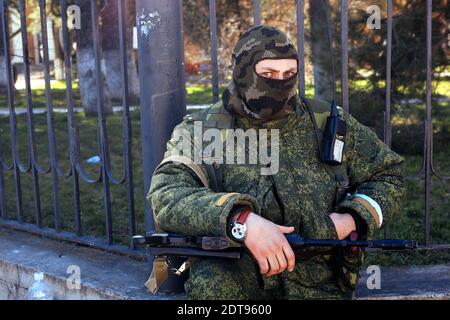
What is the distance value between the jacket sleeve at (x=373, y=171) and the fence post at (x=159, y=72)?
771mm

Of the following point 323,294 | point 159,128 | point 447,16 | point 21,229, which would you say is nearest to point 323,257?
point 323,294

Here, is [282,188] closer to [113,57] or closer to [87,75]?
[87,75]

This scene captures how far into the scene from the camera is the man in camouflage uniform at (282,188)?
2.05 metres

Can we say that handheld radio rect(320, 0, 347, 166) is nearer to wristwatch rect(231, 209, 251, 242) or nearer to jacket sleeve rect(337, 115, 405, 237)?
jacket sleeve rect(337, 115, 405, 237)

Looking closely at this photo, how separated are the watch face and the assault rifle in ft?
0.12

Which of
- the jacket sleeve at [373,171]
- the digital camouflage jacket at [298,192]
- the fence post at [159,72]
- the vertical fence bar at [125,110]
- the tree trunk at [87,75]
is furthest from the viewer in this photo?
the tree trunk at [87,75]

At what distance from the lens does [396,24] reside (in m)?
6.18

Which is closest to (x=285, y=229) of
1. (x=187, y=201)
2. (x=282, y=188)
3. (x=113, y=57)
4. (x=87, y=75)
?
(x=282, y=188)

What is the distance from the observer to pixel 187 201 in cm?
195

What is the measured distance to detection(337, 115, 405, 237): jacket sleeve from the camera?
7.06ft

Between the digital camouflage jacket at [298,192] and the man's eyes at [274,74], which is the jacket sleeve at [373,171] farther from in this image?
the man's eyes at [274,74]

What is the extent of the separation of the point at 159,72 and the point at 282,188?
2.60 feet

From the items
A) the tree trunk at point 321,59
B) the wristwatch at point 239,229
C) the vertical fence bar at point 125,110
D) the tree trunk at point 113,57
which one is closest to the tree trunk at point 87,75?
the tree trunk at point 113,57

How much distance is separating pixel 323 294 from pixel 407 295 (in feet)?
2.01
